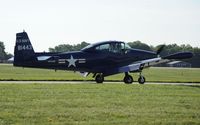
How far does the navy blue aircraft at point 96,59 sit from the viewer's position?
104 feet

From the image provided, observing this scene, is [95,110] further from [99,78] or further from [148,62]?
[148,62]

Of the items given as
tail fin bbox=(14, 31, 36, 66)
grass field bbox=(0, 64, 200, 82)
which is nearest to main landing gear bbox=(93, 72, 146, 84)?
tail fin bbox=(14, 31, 36, 66)

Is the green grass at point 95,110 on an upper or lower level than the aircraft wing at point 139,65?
lower

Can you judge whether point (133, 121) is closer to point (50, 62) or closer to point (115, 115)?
A: point (115, 115)

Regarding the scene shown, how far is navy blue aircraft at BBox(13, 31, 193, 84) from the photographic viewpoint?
104ft

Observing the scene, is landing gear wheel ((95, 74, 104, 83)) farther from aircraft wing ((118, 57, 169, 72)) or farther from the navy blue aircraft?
aircraft wing ((118, 57, 169, 72))

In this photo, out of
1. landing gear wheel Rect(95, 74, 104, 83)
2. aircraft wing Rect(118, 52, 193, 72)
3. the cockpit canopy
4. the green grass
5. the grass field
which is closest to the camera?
the green grass

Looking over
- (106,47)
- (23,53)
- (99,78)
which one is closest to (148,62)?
(106,47)

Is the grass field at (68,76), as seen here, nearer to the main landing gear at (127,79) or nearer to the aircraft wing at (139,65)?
the aircraft wing at (139,65)

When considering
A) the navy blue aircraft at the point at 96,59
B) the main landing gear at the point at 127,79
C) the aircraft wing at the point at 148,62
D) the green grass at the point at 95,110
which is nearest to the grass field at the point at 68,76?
the navy blue aircraft at the point at 96,59

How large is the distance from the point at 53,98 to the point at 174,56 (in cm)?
1558

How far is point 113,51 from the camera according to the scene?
33.1 metres

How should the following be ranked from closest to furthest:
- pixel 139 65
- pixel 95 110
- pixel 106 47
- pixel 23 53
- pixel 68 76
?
pixel 95 110 < pixel 23 53 < pixel 106 47 < pixel 139 65 < pixel 68 76

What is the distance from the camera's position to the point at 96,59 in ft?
108
